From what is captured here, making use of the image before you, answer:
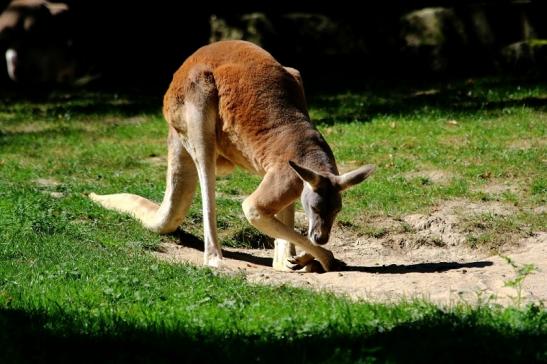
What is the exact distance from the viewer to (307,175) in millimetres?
7395

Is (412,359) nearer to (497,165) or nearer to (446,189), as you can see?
(446,189)

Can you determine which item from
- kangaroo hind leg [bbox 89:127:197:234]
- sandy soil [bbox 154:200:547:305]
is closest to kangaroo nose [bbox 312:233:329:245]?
sandy soil [bbox 154:200:547:305]

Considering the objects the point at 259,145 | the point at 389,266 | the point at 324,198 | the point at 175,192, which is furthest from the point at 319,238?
the point at 175,192

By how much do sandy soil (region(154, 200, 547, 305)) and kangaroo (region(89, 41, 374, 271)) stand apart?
0.97 ft

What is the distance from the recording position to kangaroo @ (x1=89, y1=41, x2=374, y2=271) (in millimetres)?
7617

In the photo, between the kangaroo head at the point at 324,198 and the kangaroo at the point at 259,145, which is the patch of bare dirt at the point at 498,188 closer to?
the kangaroo at the point at 259,145

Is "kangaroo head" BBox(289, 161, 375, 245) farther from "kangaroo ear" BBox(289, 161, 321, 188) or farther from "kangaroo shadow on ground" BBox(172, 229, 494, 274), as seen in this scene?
"kangaroo shadow on ground" BBox(172, 229, 494, 274)

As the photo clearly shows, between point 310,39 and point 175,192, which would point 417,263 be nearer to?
point 175,192

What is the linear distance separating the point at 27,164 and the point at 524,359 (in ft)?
26.6

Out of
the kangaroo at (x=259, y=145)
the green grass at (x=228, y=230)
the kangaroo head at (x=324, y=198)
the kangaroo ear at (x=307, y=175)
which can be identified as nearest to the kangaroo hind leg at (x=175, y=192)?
the kangaroo at (x=259, y=145)

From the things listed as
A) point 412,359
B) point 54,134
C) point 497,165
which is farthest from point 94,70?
point 412,359

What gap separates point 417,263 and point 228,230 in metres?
1.84

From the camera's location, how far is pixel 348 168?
441 inches

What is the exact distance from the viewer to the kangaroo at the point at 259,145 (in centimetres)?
762
